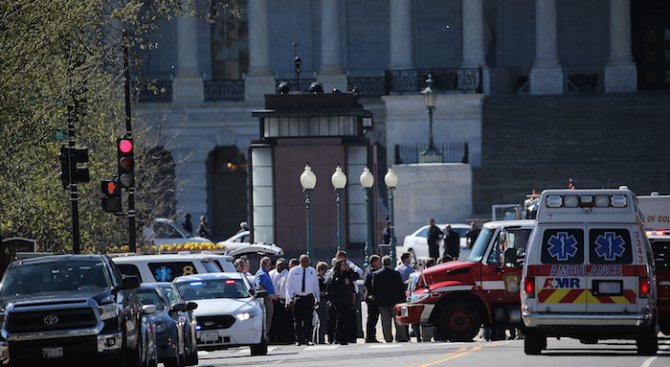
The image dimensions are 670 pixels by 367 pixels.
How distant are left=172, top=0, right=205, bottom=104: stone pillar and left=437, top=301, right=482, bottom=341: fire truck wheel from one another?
4413 centimetres

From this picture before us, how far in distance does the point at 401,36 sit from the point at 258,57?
5.67 m

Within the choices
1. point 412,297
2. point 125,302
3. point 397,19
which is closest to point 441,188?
point 397,19

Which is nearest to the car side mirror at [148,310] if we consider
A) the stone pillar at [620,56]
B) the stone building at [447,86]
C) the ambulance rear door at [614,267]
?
the ambulance rear door at [614,267]

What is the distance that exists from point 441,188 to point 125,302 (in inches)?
1689

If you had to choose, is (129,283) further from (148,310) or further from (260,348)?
(260,348)

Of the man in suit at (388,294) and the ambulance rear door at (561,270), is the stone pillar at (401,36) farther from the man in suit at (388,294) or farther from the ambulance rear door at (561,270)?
the ambulance rear door at (561,270)

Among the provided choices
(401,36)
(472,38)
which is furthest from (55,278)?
(401,36)

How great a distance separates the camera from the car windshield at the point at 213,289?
34656 mm

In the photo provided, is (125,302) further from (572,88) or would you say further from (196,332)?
(572,88)

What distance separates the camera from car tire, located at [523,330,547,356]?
2831cm

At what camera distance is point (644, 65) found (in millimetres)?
80688

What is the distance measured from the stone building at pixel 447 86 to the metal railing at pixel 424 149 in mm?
93

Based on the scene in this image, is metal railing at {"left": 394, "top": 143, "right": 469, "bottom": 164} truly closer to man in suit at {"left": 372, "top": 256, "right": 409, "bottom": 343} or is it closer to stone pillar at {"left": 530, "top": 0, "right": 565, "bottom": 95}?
stone pillar at {"left": 530, "top": 0, "right": 565, "bottom": 95}

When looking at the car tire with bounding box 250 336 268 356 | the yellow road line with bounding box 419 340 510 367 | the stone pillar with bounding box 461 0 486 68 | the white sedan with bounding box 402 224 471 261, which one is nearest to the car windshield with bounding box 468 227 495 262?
the yellow road line with bounding box 419 340 510 367
